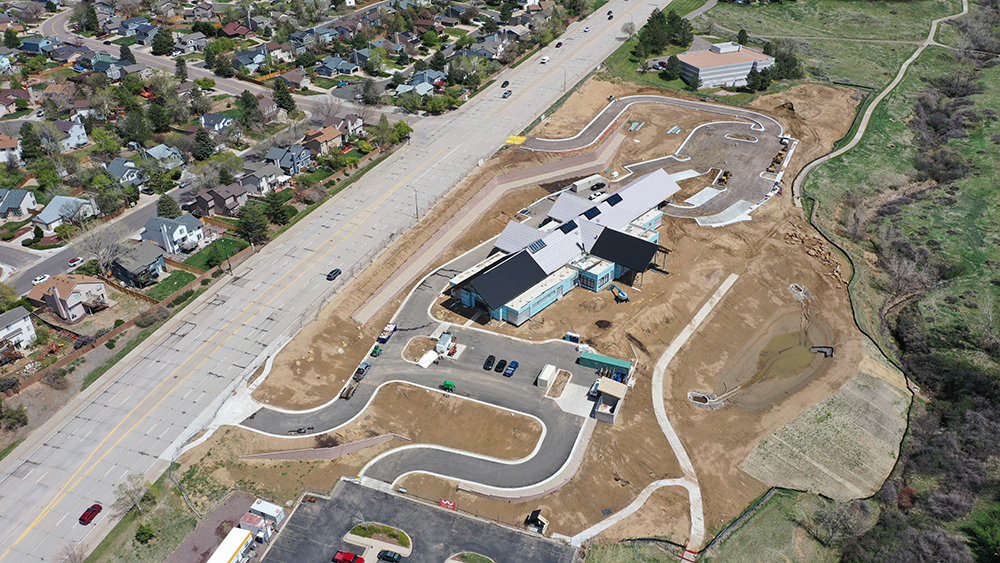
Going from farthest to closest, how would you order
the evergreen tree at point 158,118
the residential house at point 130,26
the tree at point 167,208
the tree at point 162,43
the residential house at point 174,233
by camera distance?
1. the residential house at point 130,26
2. the tree at point 162,43
3. the evergreen tree at point 158,118
4. the tree at point 167,208
5. the residential house at point 174,233

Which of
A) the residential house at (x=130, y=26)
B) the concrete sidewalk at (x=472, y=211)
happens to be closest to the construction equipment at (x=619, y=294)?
the concrete sidewalk at (x=472, y=211)

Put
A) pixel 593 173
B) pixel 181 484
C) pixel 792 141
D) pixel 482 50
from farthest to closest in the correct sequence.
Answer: pixel 482 50, pixel 792 141, pixel 593 173, pixel 181 484

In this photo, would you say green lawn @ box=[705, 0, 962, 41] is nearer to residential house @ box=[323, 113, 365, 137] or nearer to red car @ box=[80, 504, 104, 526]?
residential house @ box=[323, 113, 365, 137]

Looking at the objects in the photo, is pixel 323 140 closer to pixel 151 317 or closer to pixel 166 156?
pixel 166 156

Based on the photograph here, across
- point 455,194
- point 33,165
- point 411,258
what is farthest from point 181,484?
point 33,165

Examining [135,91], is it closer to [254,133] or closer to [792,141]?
[254,133]

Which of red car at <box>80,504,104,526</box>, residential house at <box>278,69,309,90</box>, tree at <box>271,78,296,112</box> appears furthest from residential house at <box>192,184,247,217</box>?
red car at <box>80,504,104,526</box>

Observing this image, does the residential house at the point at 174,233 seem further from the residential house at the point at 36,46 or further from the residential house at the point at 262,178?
the residential house at the point at 36,46
